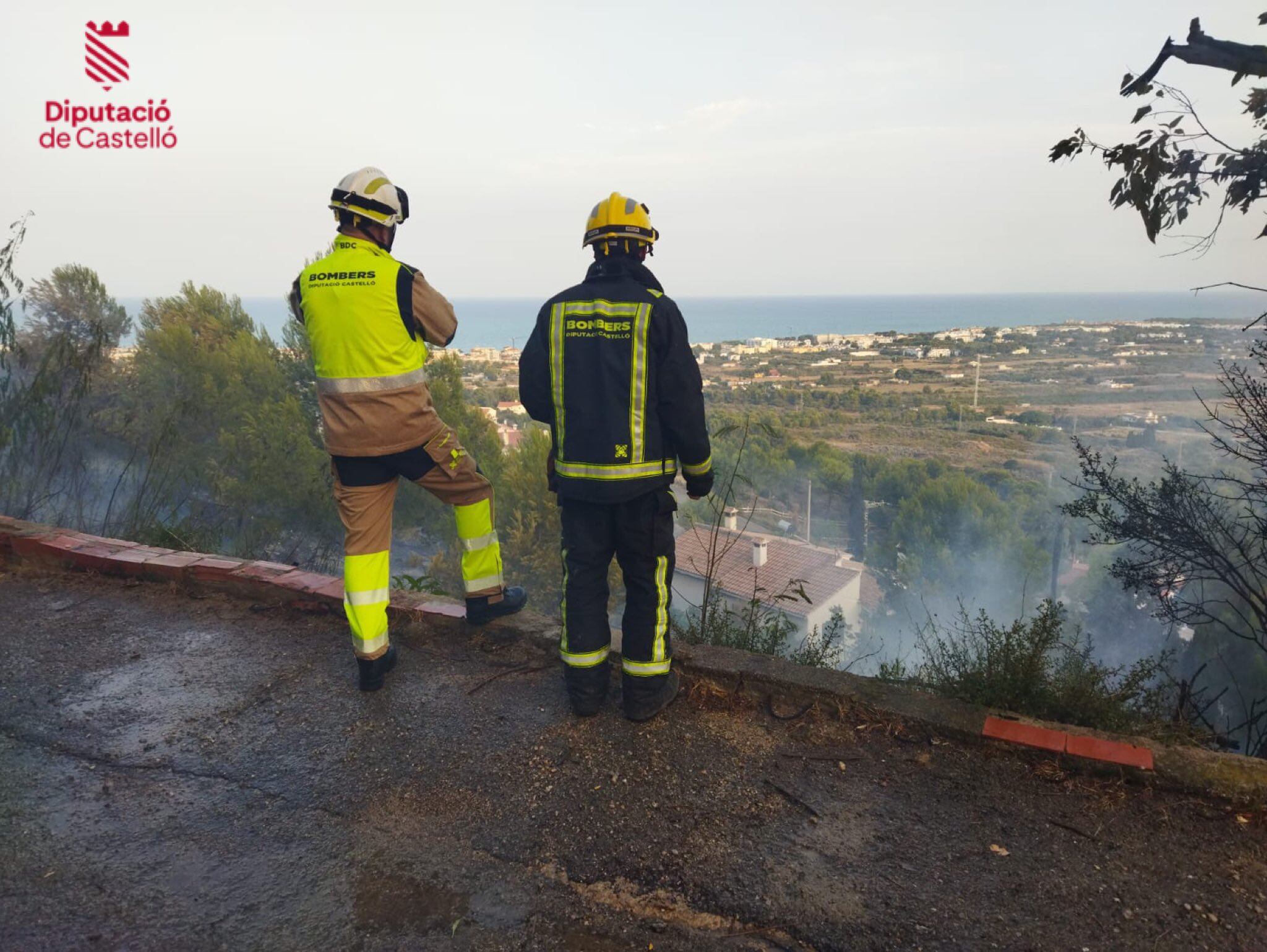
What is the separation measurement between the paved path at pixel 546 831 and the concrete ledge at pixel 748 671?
0.08 meters

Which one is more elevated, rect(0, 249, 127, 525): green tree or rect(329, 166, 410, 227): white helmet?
rect(329, 166, 410, 227): white helmet

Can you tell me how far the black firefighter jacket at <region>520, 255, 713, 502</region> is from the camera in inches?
109

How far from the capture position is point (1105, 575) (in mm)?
35438

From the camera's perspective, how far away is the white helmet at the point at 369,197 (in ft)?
10.2

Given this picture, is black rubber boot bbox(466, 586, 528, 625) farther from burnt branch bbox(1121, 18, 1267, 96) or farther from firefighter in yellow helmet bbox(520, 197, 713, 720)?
burnt branch bbox(1121, 18, 1267, 96)

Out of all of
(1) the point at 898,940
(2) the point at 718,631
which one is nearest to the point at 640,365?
(2) the point at 718,631

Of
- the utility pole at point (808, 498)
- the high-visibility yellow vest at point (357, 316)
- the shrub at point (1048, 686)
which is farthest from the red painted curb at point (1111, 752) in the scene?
the utility pole at point (808, 498)

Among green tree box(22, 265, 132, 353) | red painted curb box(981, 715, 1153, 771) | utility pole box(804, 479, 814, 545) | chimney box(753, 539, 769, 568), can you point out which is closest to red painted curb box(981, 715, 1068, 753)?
red painted curb box(981, 715, 1153, 771)

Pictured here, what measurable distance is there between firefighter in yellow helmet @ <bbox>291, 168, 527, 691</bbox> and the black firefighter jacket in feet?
2.28

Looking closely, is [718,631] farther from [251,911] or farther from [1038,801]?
[251,911]

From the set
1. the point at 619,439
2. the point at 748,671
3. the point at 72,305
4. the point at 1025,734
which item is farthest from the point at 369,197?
the point at 72,305

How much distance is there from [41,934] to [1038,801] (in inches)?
113

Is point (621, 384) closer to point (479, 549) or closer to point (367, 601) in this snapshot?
point (479, 549)

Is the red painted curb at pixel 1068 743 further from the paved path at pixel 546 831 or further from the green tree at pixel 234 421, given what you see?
the green tree at pixel 234 421
